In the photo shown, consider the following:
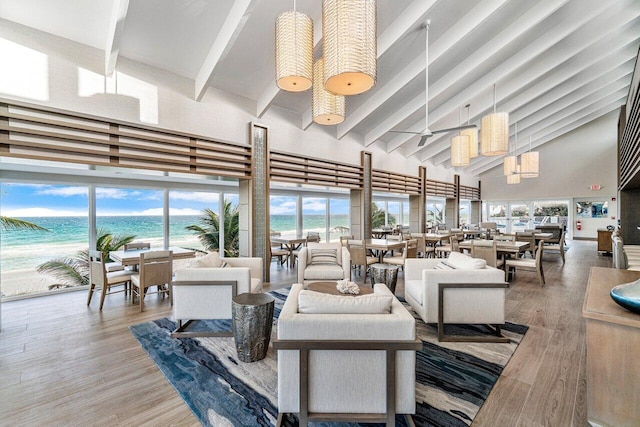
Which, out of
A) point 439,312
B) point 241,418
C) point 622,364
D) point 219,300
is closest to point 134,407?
point 241,418

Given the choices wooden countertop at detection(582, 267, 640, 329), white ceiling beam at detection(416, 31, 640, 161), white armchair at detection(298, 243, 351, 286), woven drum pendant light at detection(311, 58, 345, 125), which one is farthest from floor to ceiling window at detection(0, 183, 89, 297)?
white ceiling beam at detection(416, 31, 640, 161)

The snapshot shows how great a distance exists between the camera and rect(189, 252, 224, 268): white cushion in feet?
11.4

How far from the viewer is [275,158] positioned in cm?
577

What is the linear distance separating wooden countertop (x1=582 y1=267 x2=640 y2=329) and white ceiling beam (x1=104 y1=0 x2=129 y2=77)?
491 cm

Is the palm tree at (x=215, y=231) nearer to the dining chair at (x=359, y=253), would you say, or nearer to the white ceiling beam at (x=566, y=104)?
the dining chair at (x=359, y=253)

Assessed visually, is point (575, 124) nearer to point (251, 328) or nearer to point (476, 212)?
point (476, 212)

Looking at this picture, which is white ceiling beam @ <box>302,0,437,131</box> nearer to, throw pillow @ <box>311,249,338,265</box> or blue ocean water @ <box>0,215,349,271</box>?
throw pillow @ <box>311,249,338,265</box>

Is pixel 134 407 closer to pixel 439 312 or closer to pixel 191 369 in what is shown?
pixel 191 369

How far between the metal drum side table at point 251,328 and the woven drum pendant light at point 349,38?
2137 millimetres

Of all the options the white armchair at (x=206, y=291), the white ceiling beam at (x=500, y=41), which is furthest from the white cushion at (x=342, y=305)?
the white ceiling beam at (x=500, y=41)

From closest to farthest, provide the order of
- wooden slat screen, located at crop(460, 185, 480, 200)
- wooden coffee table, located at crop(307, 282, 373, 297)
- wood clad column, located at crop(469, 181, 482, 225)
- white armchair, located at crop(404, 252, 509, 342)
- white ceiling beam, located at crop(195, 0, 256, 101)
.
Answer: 1. white armchair, located at crop(404, 252, 509, 342)
2. wooden coffee table, located at crop(307, 282, 373, 297)
3. white ceiling beam, located at crop(195, 0, 256, 101)
4. wooden slat screen, located at crop(460, 185, 480, 200)
5. wood clad column, located at crop(469, 181, 482, 225)

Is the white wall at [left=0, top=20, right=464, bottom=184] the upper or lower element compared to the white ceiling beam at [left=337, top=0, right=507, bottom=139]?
lower

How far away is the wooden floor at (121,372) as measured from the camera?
76.9 inches

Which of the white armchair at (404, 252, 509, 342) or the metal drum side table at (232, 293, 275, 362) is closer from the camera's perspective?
the metal drum side table at (232, 293, 275, 362)
